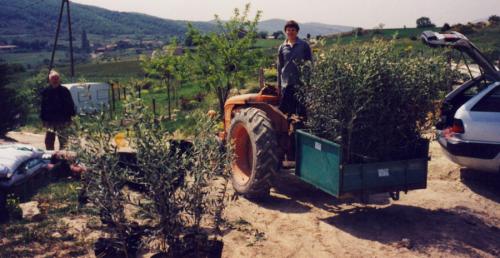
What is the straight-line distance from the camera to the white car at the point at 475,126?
662cm

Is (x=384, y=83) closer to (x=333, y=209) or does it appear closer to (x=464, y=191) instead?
(x=333, y=209)

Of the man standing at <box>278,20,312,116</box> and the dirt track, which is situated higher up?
the man standing at <box>278,20,312,116</box>

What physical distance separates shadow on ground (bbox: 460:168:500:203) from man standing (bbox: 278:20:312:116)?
9.85 ft

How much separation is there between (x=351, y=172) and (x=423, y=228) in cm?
112

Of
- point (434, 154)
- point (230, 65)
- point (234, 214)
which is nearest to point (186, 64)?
point (230, 65)

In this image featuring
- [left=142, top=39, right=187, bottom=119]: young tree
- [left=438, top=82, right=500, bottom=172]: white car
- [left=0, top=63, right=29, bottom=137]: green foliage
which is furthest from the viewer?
[left=142, top=39, right=187, bottom=119]: young tree

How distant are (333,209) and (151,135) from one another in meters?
3.07

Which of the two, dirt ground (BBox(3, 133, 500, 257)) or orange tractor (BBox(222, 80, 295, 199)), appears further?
orange tractor (BBox(222, 80, 295, 199))

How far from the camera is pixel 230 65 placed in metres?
14.7

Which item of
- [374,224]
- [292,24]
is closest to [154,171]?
[374,224]

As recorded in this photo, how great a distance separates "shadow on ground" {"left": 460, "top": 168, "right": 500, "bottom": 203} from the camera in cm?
712

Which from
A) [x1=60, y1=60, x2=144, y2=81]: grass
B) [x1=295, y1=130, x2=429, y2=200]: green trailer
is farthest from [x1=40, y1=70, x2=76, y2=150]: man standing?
[x1=60, y1=60, x2=144, y2=81]: grass

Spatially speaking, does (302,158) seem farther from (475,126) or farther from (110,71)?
(110,71)

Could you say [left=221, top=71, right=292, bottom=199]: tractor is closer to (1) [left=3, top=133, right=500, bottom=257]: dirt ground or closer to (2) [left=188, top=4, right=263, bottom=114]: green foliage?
(1) [left=3, top=133, right=500, bottom=257]: dirt ground
